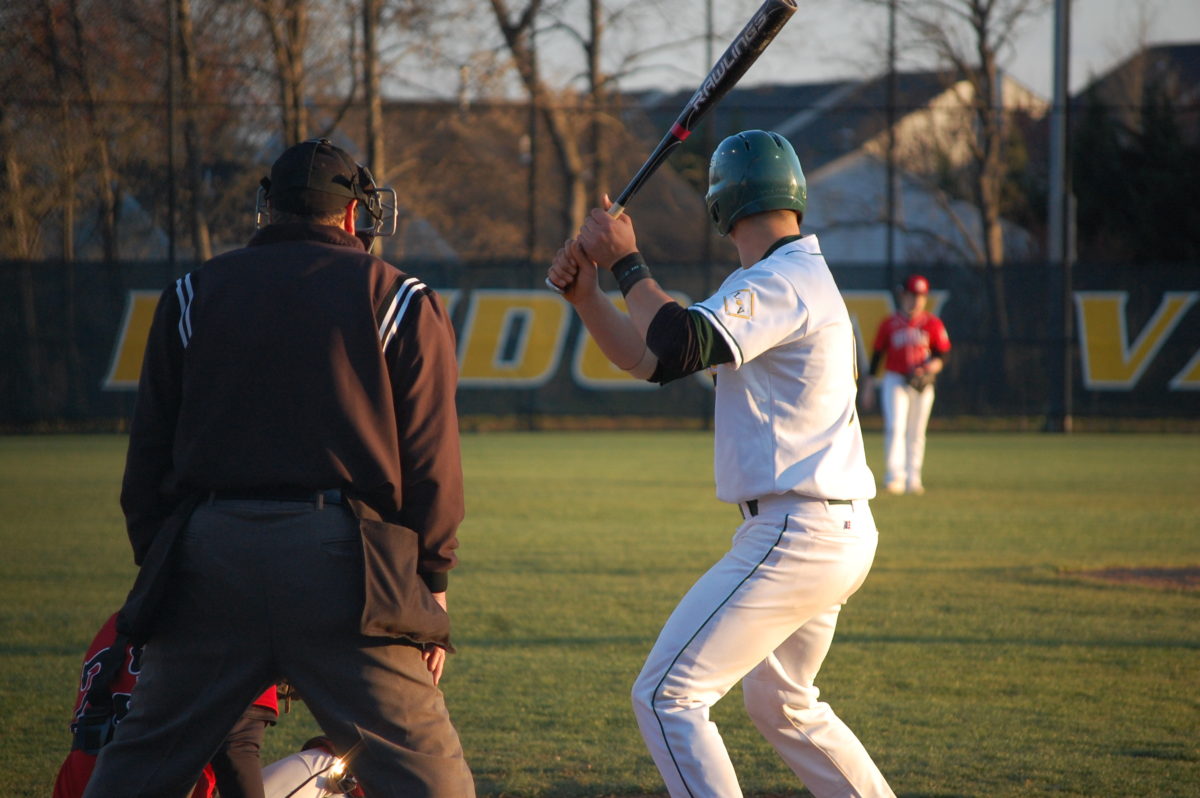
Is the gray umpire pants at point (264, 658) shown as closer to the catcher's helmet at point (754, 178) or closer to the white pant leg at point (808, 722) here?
the white pant leg at point (808, 722)

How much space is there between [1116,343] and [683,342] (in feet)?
72.0

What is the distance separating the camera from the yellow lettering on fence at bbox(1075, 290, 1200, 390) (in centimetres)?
2327

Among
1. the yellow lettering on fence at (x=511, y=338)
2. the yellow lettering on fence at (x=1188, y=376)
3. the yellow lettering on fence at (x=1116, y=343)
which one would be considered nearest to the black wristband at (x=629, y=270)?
the yellow lettering on fence at (x=511, y=338)

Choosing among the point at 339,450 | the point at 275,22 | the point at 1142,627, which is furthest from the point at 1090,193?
the point at 339,450

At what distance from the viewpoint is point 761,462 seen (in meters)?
3.77

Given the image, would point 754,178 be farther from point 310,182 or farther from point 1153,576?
point 1153,576

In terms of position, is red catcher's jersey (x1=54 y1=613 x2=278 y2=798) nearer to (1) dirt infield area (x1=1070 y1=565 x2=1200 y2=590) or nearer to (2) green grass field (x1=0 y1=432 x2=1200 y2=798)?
(2) green grass field (x1=0 y1=432 x2=1200 y2=798)

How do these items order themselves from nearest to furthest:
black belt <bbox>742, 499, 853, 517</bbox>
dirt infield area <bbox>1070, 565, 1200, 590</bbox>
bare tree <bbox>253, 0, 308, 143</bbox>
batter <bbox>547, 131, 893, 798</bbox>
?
1. batter <bbox>547, 131, 893, 798</bbox>
2. black belt <bbox>742, 499, 853, 517</bbox>
3. dirt infield area <bbox>1070, 565, 1200, 590</bbox>
4. bare tree <bbox>253, 0, 308, 143</bbox>

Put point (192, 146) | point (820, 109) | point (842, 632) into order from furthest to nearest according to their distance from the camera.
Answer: point (820, 109) < point (192, 146) < point (842, 632)

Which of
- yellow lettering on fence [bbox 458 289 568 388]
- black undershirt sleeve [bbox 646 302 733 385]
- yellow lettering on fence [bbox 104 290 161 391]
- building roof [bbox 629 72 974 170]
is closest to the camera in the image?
black undershirt sleeve [bbox 646 302 733 385]

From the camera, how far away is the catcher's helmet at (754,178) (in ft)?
12.9

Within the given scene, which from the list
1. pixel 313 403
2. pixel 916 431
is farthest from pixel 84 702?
pixel 916 431

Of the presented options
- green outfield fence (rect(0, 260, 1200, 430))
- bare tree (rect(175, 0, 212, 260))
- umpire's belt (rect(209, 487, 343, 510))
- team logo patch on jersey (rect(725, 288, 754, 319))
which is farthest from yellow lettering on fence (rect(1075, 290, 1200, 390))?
umpire's belt (rect(209, 487, 343, 510))

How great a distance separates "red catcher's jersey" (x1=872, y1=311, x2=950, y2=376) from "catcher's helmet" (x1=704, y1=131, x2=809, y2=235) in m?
11.1
